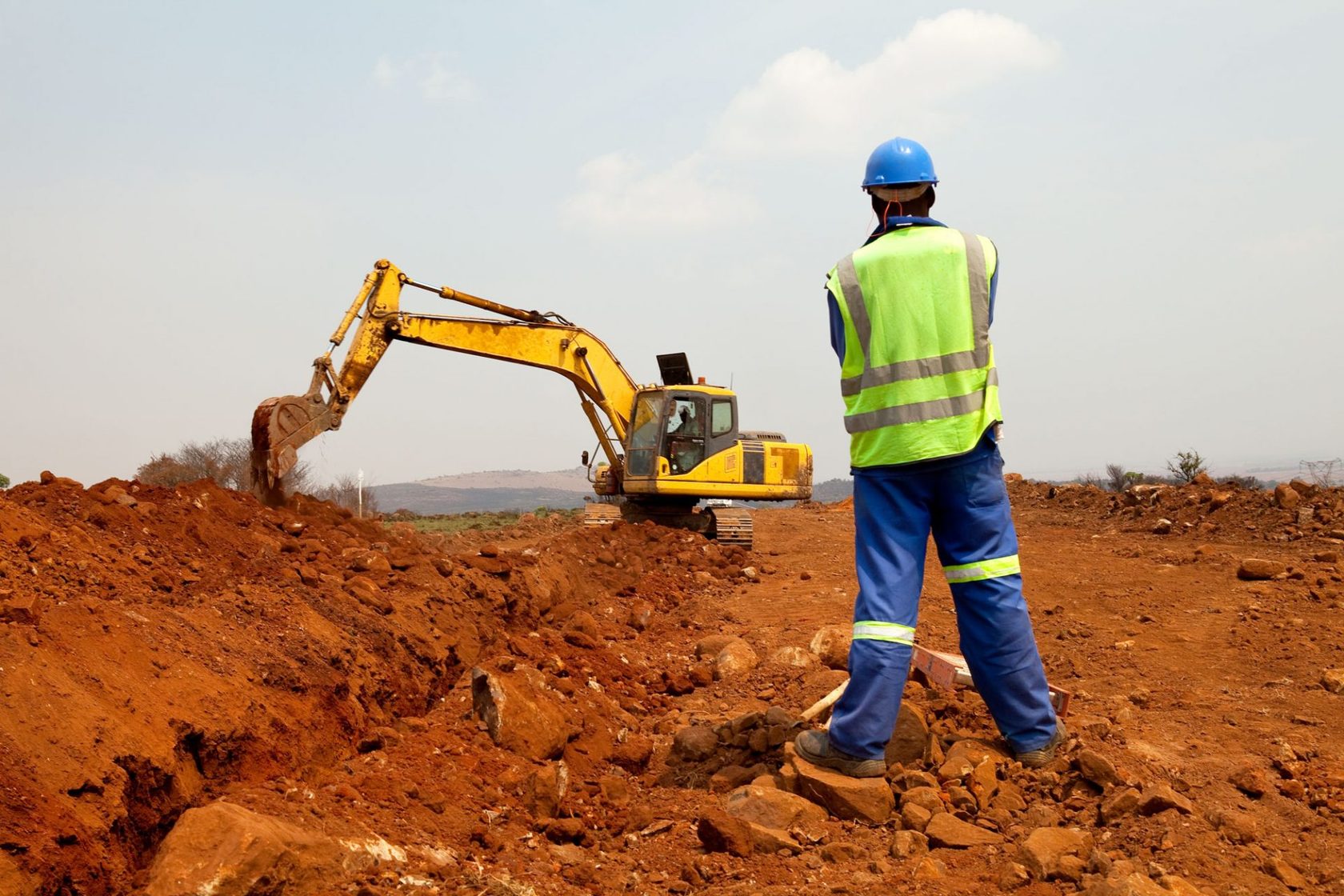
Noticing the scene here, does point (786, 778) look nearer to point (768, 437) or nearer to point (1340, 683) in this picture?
point (1340, 683)

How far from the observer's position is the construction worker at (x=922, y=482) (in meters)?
3.94

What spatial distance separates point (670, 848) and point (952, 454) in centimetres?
171

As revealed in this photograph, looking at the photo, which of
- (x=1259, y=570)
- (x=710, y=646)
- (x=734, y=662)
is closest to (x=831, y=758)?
(x=734, y=662)

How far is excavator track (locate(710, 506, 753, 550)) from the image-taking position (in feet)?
50.0

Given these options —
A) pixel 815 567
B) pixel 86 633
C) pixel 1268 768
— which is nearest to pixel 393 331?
pixel 815 567

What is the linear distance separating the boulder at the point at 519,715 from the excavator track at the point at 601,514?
398 inches

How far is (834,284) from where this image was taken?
4.12 m

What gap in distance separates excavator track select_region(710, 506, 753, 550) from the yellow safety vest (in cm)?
1119

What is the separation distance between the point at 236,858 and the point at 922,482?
2.60 metres

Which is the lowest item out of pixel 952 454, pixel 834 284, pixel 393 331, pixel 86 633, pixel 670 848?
pixel 670 848

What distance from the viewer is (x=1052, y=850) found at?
326 centimetres

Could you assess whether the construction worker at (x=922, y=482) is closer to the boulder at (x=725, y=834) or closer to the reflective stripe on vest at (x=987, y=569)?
the reflective stripe on vest at (x=987, y=569)

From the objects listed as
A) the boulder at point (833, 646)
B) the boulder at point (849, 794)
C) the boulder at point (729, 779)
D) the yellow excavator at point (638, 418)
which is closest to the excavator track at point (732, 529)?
the yellow excavator at point (638, 418)

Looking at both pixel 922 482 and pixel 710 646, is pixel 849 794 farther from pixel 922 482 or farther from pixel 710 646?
pixel 710 646
